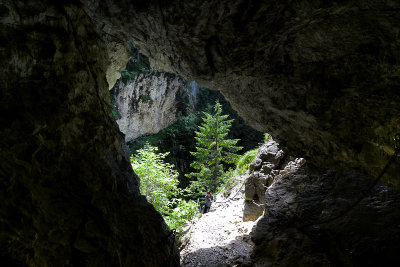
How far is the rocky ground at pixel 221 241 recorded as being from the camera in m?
5.44

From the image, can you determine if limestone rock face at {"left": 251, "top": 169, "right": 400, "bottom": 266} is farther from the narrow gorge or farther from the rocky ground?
the rocky ground

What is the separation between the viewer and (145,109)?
21.4 metres

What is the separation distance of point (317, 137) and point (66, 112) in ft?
16.1

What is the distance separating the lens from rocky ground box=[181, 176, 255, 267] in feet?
17.9

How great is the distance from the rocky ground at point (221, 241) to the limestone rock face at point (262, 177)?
1.71 ft

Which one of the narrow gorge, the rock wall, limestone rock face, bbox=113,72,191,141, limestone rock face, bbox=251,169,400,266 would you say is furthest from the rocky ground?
limestone rock face, bbox=113,72,191,141

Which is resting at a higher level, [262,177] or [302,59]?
[302,59]

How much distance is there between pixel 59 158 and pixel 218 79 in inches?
153

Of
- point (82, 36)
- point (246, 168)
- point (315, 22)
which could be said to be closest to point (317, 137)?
point (315, 22)

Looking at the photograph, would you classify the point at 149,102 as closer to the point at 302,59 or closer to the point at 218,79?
the point at 218,79

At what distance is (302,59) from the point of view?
3.73 metres

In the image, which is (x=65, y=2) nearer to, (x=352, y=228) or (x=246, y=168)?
(x=352, y=228)

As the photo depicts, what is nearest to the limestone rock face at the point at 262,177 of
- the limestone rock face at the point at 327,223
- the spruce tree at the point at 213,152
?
the limestone rock face at the point at 327,223

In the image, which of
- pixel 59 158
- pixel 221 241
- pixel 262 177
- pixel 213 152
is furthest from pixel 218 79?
pixel 213 152
